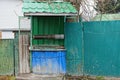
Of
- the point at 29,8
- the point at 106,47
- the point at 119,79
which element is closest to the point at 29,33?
the point at 29,8

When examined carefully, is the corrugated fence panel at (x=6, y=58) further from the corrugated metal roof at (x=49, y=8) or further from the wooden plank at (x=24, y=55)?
the corrugated metal roof at (x=49, y=8)

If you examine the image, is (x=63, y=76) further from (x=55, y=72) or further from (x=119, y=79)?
(x=119, y=79)

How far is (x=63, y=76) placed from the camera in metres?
10.6

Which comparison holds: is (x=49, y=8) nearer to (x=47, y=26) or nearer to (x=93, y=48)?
(x=47, y=26)

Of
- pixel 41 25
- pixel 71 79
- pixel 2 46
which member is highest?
pixel 41 25

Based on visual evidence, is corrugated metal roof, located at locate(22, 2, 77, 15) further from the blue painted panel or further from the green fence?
the blue painted panel

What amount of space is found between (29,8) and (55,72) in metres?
2.38

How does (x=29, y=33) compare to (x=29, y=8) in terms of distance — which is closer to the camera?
(x=29, y=8)

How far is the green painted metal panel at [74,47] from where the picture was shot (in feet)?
35.0

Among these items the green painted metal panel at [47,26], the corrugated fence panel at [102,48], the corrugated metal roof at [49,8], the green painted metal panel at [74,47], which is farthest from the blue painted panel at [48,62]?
the corrugated metal roof at [49,8]

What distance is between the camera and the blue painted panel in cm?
1073

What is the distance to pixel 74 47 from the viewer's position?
10734 mm

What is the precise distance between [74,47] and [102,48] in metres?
1.00

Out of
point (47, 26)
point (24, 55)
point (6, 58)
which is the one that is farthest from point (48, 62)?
point (6, 58)
